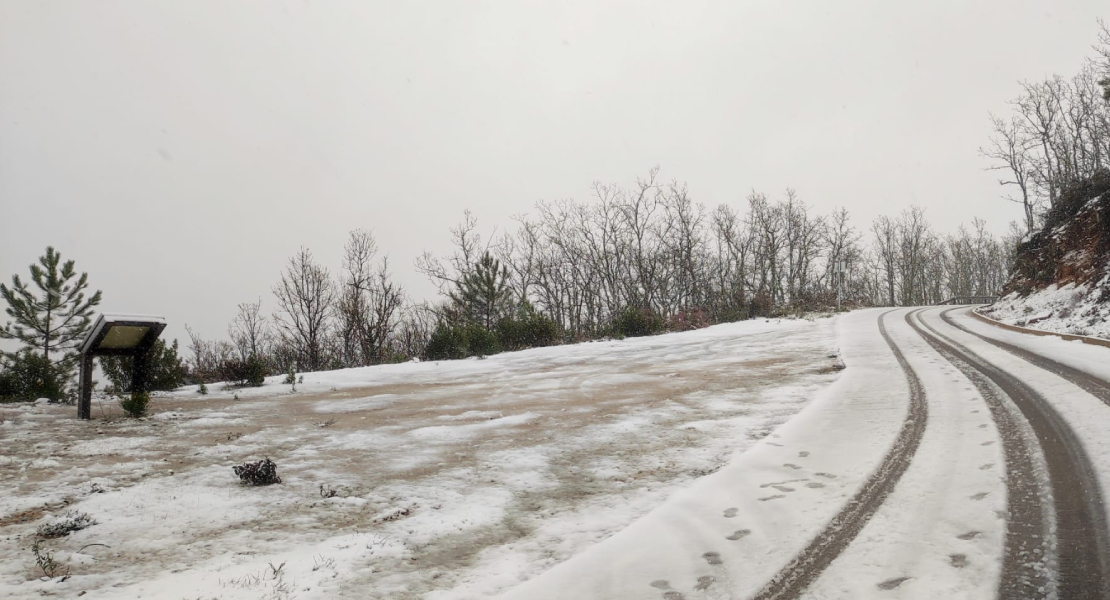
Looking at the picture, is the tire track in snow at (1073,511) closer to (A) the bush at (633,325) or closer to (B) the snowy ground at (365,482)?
(B) the snowy ground at (365,482)

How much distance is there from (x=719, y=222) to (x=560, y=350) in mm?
38584

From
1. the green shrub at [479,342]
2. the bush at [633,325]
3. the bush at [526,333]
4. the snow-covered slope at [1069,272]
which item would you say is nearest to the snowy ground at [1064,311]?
the snow-covered slope at [1069,272]

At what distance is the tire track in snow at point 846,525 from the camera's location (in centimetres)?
208

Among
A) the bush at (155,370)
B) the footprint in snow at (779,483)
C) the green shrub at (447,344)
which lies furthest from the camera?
the green shrub at (447,344)

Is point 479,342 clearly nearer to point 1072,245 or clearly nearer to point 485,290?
point 485,290

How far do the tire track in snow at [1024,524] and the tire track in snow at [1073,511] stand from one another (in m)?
0.04

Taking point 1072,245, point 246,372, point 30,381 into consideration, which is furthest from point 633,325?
point 30,381

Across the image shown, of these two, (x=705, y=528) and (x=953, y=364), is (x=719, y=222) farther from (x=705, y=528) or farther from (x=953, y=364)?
(x=705, y=528)

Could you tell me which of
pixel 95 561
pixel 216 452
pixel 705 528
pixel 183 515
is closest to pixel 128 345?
pixel 216 452

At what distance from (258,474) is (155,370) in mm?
8143

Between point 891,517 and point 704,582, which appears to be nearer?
point 704,582

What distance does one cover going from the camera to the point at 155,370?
9.82m

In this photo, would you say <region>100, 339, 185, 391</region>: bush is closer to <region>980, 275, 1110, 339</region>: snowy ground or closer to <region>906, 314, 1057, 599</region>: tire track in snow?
<region>906, 314, 1057, 599</region>: tire track in snow

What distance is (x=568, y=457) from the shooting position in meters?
4.30
